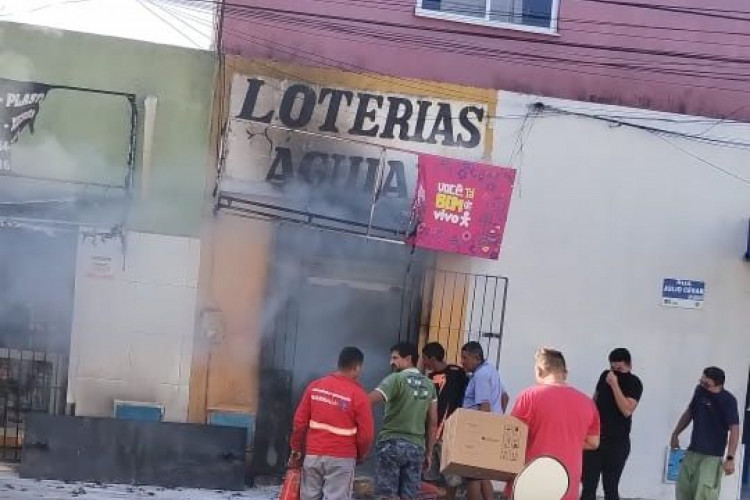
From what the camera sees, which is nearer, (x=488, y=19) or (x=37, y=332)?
(x=37, y=332)

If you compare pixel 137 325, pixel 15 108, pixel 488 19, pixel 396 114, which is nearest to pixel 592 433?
pixel 396 114

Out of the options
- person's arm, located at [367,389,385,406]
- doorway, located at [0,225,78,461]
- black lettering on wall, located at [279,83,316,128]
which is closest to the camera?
person's arm, located at [367,389,385,406]

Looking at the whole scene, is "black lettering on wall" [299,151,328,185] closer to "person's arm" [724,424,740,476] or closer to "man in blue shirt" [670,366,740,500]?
"man in blue shirt" [670,366,740,500]

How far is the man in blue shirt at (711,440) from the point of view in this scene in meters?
8.68

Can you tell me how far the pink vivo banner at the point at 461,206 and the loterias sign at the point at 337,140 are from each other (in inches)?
12.8

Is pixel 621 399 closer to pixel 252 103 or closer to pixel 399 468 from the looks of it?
pixel 399 468

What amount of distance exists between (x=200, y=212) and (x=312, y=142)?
4.29 feet

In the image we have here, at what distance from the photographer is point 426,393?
815 cm

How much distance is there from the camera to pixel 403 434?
810 centimetres

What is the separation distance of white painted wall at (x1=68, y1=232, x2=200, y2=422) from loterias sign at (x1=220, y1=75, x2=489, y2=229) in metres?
0.96

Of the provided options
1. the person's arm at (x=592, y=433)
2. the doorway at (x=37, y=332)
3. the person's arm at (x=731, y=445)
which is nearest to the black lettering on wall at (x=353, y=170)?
the doorway at (x=37, y=332)

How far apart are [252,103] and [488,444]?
16.5 feet

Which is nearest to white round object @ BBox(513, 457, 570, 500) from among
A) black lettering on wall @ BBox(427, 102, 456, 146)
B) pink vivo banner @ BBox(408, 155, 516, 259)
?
pink vivo banner @ BBox(408, 155, 516, 259)

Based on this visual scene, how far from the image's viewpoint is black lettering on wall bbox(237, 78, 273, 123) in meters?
10.2
